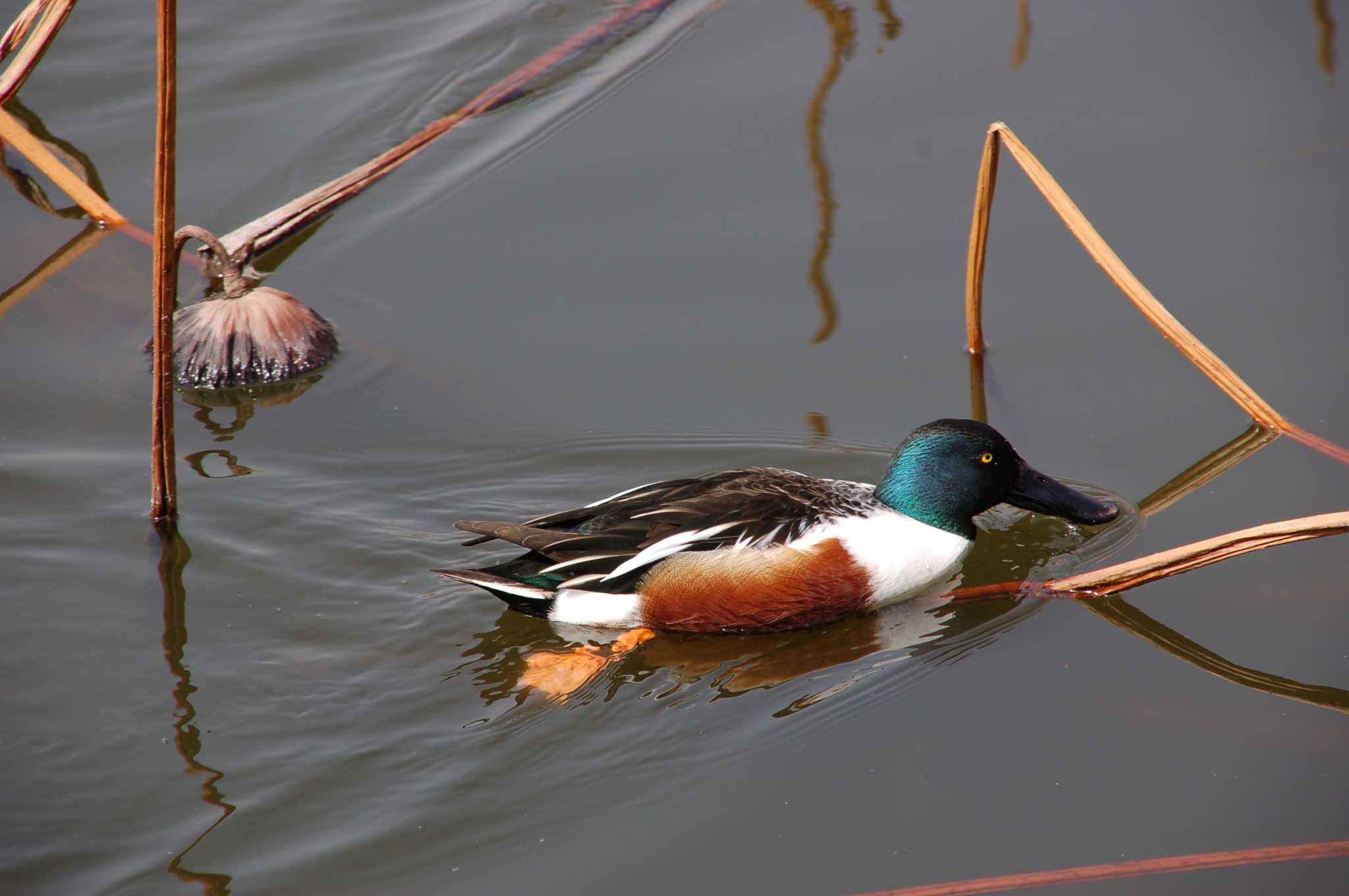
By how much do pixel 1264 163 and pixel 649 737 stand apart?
4909 millimetres

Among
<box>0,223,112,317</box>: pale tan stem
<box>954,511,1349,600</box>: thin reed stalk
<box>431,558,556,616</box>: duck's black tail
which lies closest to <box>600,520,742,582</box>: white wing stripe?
<box>431,558,556,616</box>: duck's black tail

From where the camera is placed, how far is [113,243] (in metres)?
7.32

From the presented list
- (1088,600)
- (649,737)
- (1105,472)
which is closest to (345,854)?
(649,737)

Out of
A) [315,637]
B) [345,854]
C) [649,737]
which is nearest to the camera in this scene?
[345,854]

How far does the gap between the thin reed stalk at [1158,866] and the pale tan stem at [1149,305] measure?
2.23 metres

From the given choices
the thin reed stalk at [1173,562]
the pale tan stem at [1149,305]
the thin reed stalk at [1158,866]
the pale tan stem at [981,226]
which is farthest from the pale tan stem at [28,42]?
the thin reed stalk at [1158,866]

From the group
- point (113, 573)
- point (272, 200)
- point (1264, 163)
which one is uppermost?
point (272, 200)

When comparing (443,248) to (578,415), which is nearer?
(578,415)

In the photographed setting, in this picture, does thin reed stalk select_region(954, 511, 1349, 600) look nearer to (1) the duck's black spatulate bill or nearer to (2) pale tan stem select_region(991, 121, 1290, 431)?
(1) the duck's black spatulate bill

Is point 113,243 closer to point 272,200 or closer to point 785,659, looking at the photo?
point 272,200

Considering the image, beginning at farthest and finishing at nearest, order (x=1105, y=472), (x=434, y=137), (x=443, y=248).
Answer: (x=434, y=137) → (x=443, y=248) → (x=1105, y=472)

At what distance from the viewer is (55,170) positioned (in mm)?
7242

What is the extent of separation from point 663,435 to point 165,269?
7.53 ft

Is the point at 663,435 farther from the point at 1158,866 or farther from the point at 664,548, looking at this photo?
the point at 1158,866
